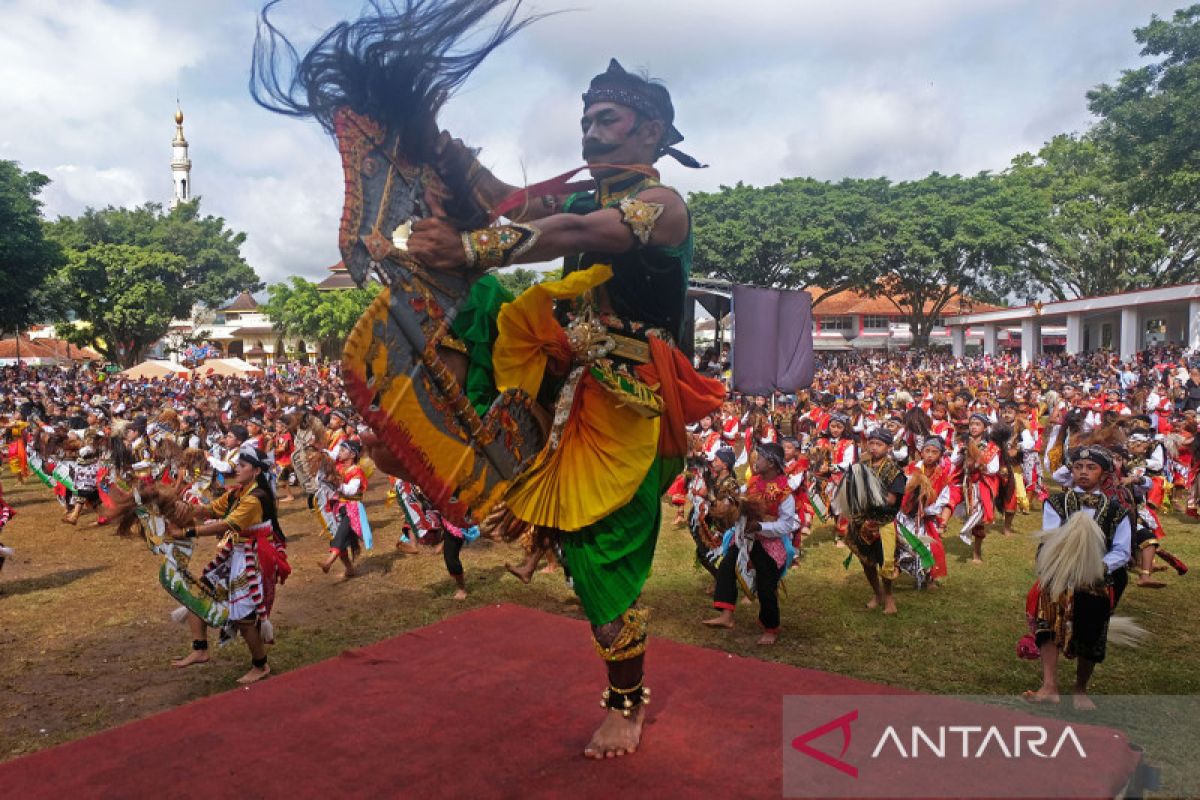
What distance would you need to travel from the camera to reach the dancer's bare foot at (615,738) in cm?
365

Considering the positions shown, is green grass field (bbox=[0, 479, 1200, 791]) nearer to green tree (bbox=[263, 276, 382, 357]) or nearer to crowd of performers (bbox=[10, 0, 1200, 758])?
crowd of performers (bbox=[10, 0, 1200, 758])

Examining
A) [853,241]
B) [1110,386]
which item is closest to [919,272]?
[853,241]

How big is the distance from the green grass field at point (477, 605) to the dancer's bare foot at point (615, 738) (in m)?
2.48

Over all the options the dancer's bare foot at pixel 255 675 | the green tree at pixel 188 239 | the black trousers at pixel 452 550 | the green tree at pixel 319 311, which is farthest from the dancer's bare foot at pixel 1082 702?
the green tree at pixel 188 239

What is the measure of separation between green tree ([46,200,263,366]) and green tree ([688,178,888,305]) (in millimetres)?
27096

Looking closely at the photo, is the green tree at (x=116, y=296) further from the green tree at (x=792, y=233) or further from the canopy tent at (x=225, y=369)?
the green tree at (x=792, y=233)

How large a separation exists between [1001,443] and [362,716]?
797 centimetres

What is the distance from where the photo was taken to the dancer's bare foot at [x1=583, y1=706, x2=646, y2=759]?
12.0ft

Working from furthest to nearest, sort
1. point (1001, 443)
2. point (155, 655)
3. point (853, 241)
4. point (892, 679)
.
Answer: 1. point (853, 241)
2. point (1001, 443)
3. point (155, 655)
4. point (892, 679)

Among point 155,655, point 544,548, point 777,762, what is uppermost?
point 544,548

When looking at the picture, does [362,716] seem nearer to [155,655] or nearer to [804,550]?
[155,655]

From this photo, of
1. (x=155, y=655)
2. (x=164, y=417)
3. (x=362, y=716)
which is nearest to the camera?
(x=362, y=716)

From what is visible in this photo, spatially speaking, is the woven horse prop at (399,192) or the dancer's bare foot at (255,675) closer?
the woven horse prop at (399,192)

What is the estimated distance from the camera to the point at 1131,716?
4.67 meters
